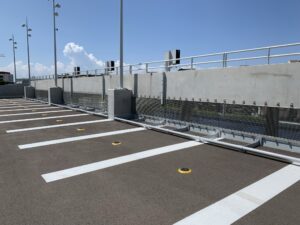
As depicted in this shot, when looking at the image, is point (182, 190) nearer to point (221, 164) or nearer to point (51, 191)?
point (221, 164)

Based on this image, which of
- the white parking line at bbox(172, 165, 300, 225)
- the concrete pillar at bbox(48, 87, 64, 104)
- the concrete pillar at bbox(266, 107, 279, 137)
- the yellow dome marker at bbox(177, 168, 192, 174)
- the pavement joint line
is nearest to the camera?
the white parking line at bbox(172, 165, 300, 225)

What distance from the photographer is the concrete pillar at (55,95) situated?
2219cm

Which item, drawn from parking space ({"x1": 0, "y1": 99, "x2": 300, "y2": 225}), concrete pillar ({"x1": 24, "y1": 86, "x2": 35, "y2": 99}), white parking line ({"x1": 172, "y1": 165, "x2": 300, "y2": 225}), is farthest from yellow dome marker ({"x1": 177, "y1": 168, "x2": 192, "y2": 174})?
concrete pillar ({"x1": 24, "y1": 86, "x2": 35, "y2": 99})

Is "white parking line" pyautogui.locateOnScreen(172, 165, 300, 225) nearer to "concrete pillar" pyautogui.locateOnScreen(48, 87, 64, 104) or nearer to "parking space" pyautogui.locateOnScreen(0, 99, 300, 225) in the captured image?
"parking space" pyautogui.locateOnScreen(0, 99, 300, 225)

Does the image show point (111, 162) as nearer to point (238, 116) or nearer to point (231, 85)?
point (238, 116)

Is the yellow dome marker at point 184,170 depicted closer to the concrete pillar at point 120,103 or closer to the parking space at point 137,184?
the parking space at point 137,184

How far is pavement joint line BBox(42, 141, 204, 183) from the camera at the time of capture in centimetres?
527

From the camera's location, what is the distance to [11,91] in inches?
1499

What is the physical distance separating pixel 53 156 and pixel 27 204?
278 cm

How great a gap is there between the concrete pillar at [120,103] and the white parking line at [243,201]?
925 cm

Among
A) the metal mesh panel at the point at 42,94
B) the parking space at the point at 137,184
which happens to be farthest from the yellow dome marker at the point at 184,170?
the metal mesh panel at the point at 42,94

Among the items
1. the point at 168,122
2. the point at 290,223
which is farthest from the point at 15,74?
the point at 290,223

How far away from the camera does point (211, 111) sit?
9.60m

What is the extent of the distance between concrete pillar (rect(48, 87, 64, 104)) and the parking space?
48.8 feet
